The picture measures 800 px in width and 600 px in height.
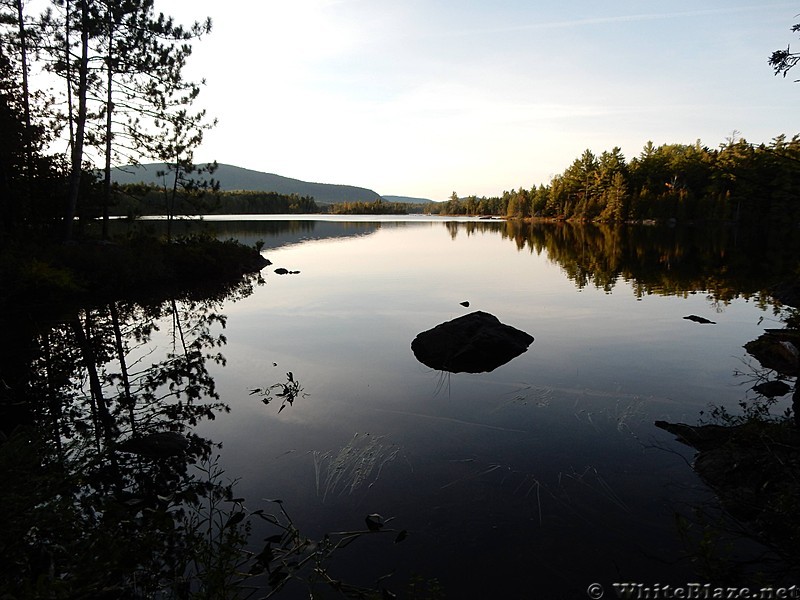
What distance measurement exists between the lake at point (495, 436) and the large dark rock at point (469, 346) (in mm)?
443

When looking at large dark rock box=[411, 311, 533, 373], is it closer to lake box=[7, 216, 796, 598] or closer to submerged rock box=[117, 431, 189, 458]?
lake box=[7, 216, 796, 598]

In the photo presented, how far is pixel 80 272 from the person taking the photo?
81.6 ft

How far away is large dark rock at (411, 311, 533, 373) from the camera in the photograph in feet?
47.6

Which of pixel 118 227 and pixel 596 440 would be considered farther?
pixel 118 227

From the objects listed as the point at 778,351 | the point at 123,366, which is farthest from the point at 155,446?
the point at 778,351

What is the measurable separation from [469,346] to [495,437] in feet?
17.1

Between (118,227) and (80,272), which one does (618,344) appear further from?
(118,227)

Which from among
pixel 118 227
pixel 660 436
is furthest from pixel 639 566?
pixel 118 227

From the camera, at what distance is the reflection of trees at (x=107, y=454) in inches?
171

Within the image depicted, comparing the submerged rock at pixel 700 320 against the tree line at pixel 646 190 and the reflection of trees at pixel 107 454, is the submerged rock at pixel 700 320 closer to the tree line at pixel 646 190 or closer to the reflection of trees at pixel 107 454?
the reflection of trees at pixel 107 454

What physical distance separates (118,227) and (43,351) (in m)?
54.0

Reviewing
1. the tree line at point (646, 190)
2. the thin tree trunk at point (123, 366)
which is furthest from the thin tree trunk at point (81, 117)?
the tree line at point (646, 190)

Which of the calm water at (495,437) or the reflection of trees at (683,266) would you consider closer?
the calm water at (495,437)

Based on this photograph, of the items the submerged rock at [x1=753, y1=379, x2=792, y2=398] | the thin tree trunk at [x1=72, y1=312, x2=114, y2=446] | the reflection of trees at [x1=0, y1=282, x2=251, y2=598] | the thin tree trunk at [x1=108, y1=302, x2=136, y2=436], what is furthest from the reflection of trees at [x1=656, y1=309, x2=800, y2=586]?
the thin tree trunk at [x1=108, y1=302, x2=136, y2=436]
